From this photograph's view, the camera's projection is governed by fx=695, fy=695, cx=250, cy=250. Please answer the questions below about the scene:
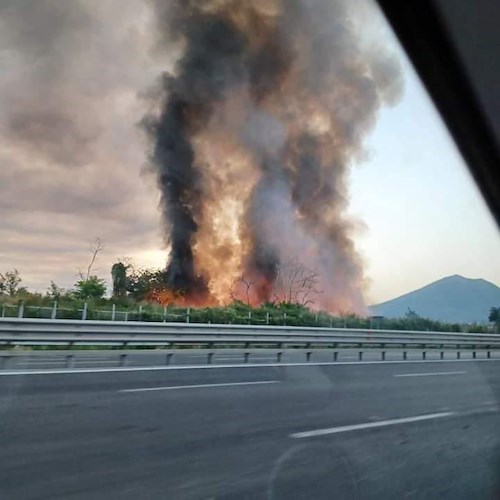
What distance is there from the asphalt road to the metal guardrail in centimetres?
57

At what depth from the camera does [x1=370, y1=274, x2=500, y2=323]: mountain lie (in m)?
5.97

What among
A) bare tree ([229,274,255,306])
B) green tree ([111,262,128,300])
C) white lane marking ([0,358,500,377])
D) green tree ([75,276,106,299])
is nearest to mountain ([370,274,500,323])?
bare tree ([229,274,255,306])

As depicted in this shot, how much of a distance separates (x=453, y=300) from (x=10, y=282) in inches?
160

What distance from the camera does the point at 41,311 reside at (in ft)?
23.8

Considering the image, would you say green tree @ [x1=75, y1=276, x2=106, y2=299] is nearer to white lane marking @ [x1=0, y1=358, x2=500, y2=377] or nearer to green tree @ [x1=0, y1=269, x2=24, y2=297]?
green tree @ [x1=0, y1=269, x2=24, y2=297]

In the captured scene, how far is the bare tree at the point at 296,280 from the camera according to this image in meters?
9.12

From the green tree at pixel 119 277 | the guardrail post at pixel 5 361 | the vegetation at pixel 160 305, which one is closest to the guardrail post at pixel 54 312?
the vegetation at pixel 160 305

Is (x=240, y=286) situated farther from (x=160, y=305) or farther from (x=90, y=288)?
(x=90, y=288)

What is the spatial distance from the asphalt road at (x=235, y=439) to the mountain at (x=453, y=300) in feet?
4.31

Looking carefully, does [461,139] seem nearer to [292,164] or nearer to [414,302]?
[414,302]

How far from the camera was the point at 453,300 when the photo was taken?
6629 mm

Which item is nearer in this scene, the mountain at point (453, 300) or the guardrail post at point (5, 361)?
the mountain at point (453, 300)

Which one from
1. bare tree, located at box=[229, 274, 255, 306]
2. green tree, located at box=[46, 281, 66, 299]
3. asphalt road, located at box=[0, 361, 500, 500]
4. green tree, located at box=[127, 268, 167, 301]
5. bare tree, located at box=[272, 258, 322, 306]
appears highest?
bare tree, located at box=[272, 258, 322, 306]

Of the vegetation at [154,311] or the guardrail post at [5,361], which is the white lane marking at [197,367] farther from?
the vegetation at [154,311]
